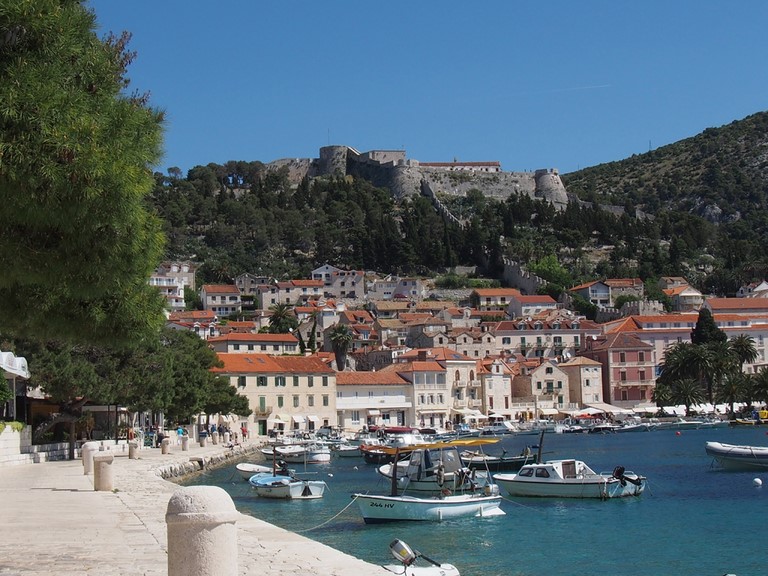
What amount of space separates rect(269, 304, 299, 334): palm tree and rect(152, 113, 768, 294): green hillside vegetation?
24699mm

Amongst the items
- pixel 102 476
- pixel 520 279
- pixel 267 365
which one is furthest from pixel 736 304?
pixel 102 476

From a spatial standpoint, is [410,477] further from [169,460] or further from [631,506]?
[169,460]

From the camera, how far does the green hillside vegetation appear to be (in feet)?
461

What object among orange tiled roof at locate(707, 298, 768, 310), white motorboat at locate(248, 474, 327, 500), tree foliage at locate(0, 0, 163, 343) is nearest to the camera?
tree foliage at locate(0, 0, 163, 343)

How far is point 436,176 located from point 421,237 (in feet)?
117

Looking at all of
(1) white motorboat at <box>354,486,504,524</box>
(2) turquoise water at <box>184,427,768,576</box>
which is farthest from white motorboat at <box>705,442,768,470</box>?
(1) white motorboat at <box>354,486,504,524</box>

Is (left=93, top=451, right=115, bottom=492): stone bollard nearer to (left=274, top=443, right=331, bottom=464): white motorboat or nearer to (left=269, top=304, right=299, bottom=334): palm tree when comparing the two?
(left=274, top=443, right=331, bottom=464): white motorboat

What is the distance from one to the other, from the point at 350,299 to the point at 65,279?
12286cm

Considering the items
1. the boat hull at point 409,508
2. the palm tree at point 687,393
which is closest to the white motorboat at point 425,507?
the boat hull at point 409,508

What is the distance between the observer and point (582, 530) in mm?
25469

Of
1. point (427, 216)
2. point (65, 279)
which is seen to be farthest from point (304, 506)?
point (427, 216)

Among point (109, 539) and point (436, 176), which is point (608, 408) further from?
point (436, 176)

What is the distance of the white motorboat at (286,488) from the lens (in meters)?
32.9

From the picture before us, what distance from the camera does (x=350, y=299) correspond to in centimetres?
13188
